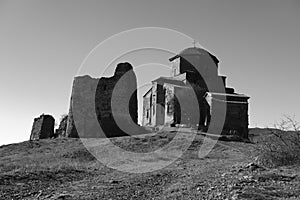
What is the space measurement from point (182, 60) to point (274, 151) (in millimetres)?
27929

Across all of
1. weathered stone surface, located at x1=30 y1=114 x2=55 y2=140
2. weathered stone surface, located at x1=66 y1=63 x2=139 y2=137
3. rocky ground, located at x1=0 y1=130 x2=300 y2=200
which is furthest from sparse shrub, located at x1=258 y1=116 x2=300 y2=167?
weathered stone surface, located at x1=30 y1=114 x2=55 y2=140

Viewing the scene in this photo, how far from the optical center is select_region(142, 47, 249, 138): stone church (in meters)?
32.3

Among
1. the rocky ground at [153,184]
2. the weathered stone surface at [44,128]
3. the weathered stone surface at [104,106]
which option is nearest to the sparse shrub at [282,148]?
the rocky ground at [153,184]

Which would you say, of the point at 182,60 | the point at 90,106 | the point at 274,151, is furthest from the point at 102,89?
the point at 274,151

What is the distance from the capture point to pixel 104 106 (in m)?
28.4

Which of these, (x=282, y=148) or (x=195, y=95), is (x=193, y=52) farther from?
(x=282, y=148)

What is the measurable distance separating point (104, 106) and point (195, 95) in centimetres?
1055

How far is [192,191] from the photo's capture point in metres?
8.58

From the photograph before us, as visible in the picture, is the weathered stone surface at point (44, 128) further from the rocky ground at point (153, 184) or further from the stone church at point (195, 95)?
the rocky ground at point (153, 184)

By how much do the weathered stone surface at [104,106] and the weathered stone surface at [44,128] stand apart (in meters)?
3.26

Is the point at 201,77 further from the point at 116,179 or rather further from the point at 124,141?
the point at 116,179

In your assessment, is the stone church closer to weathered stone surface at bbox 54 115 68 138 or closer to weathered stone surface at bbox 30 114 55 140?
weathered stone surface at bbox 54 115 68 138

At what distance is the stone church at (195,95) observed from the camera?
106 feet

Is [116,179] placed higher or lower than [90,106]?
lower
